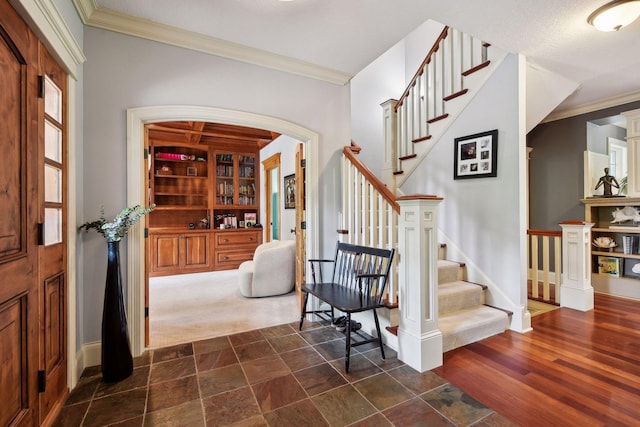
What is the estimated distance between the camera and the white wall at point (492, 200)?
2840 millimetres

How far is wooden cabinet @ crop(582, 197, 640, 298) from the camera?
380cm

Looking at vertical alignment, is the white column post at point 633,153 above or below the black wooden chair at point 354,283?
above

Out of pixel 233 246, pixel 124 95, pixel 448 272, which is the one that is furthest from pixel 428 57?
pixel 233 246

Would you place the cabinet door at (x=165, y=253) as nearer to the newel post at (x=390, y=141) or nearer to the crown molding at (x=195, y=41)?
the crown molding at (x=195, y=41)

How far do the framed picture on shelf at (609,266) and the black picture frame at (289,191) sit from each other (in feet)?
14.5

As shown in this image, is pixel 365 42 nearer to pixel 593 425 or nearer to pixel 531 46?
pixel 531 46

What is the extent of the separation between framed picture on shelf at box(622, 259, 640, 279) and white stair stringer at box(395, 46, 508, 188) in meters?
3.01

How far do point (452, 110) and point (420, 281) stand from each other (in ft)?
7.51

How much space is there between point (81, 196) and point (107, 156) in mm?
354

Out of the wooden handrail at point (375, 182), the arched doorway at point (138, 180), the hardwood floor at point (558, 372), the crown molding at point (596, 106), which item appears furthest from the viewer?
the crown molding at point (596, 106)

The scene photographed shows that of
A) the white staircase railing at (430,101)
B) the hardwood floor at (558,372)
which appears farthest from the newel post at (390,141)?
the hardwood floor at (558,372)

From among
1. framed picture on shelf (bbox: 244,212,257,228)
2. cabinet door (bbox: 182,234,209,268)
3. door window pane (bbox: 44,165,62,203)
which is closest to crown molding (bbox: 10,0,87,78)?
door window pane (bbox: 44,165,62,203)

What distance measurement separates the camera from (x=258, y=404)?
5.93 feet

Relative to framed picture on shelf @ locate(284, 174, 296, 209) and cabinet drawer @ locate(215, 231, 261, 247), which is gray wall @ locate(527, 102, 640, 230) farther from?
cabinet drawer @ locate(215, 231, 261, 247)
